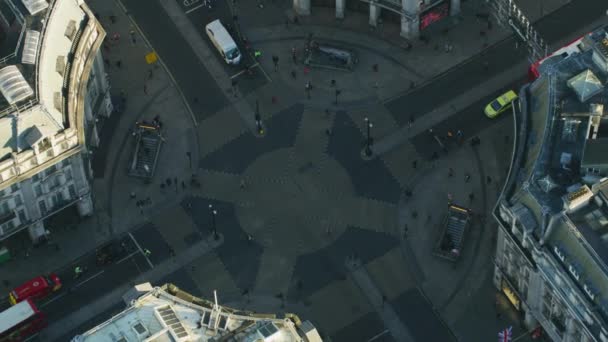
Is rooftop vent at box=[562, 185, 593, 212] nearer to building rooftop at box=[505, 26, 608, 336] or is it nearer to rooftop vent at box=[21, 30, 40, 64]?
building rooftop at box=[505, 26, 608, 336]

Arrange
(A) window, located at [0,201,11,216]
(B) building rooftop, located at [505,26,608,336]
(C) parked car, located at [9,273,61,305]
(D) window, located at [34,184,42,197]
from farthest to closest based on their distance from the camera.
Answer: (D) window, located at [34,184,42,197] < (C) parked car, located at [9,273,61,305] < (A) window, located at [0,201,11,216] < (B) building rooftop, located at [505,26,608,336]

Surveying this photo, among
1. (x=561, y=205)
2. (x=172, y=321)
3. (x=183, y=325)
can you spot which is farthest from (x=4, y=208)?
(x=561, y=205)

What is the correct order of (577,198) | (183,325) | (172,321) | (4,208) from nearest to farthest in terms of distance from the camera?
1. (172,321)
2. (183,325)
3. (577,198)
4. (4,208)

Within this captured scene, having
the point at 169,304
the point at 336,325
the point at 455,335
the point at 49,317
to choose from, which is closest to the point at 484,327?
the point at 455,335

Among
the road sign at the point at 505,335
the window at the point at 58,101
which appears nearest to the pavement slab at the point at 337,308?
the road sign at the point at 505,335

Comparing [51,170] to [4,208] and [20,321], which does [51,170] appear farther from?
[20,321]

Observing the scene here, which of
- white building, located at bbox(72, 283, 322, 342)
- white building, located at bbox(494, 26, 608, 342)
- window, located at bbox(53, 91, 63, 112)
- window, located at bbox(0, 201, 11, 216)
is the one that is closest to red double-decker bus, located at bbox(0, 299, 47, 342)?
window, located at bbox(0, 201, 11, 216)

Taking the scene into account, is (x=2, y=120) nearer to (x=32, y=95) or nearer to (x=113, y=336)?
(x=32, y=95)

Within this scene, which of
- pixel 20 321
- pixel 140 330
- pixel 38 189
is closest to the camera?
pixel 140 330
